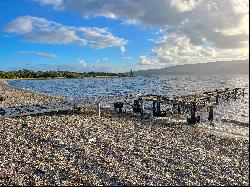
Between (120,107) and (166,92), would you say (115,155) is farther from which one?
(166,92)

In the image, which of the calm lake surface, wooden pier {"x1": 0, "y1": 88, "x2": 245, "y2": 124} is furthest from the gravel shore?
the calm lake surface

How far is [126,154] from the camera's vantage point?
1969 centimetres

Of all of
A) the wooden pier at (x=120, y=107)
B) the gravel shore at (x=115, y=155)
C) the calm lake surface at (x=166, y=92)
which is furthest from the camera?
the calm lake surface at (x=166, y=92)

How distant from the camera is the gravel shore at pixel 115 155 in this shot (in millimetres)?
16031

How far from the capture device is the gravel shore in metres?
16.0

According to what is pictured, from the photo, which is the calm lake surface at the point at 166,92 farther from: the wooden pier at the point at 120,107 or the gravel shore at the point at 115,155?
the gravel shore at the point at 115,155

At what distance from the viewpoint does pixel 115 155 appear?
1947 centimetres

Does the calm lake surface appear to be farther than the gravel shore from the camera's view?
Yes

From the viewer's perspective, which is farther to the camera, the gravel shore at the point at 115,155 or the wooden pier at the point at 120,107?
the wooden pier at the point at 120,107

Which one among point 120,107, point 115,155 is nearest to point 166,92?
point 120,107

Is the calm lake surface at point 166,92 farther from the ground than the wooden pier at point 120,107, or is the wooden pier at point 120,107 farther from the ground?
the wooden pier at point 120,107

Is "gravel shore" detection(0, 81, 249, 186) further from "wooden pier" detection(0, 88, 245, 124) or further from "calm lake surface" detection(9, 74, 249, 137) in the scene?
"calm lake surface" detection(9, 74, 249, 137)

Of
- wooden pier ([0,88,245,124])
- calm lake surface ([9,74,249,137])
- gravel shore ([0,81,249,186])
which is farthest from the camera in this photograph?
calm lake surface ([9,74,249,137])

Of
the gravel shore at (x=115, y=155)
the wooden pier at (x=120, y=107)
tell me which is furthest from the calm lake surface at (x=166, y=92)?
the gravel shore at (x=115, y=155)
